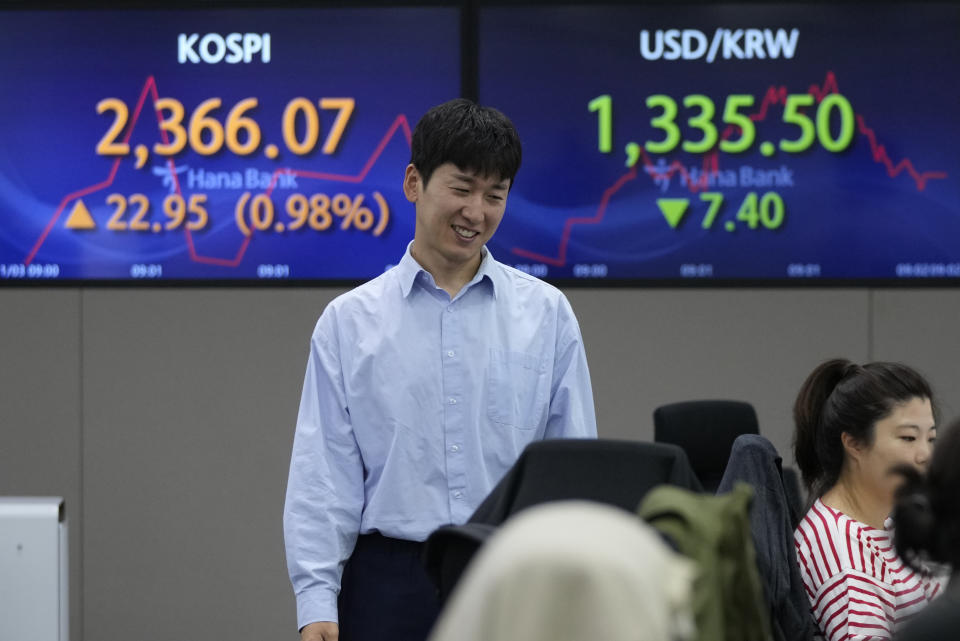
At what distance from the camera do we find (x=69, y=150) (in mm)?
4094

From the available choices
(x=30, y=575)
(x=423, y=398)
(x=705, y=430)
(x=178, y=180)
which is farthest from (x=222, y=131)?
(x=30, y=575)

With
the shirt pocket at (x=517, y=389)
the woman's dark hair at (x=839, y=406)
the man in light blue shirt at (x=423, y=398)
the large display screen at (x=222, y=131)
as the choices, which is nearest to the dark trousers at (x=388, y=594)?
the man in light blue shirt at (x=423, y=398)

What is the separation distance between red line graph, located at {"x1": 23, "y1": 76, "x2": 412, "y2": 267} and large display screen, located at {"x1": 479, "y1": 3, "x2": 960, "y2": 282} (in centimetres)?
33

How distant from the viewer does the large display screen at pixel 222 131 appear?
4.06 metres

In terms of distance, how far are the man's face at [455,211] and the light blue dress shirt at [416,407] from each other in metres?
0.05

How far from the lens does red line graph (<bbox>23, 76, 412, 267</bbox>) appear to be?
4062 mm

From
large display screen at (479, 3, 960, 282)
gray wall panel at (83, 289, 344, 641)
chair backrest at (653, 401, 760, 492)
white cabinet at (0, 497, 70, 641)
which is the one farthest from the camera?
gray wall panel at (83, 289, 344, 641)

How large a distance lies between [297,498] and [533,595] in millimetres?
1338

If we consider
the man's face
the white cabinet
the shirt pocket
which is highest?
the man's face

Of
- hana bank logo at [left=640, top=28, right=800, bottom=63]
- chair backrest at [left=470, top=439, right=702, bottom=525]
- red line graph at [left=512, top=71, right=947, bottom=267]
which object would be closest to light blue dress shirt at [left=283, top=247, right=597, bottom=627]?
chair backrest at [left=470, top=439, right=702, bottom=525]

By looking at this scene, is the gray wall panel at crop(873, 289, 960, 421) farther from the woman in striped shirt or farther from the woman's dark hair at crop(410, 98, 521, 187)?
the woman's dark hair at crop(410, 98, 521, 187)

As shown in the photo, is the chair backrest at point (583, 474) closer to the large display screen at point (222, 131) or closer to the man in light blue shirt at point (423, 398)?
the man in light blue shirt at point (423, 398)

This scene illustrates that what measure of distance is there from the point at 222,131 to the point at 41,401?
3.66ft

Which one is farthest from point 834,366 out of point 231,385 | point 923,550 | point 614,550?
point 231,385
